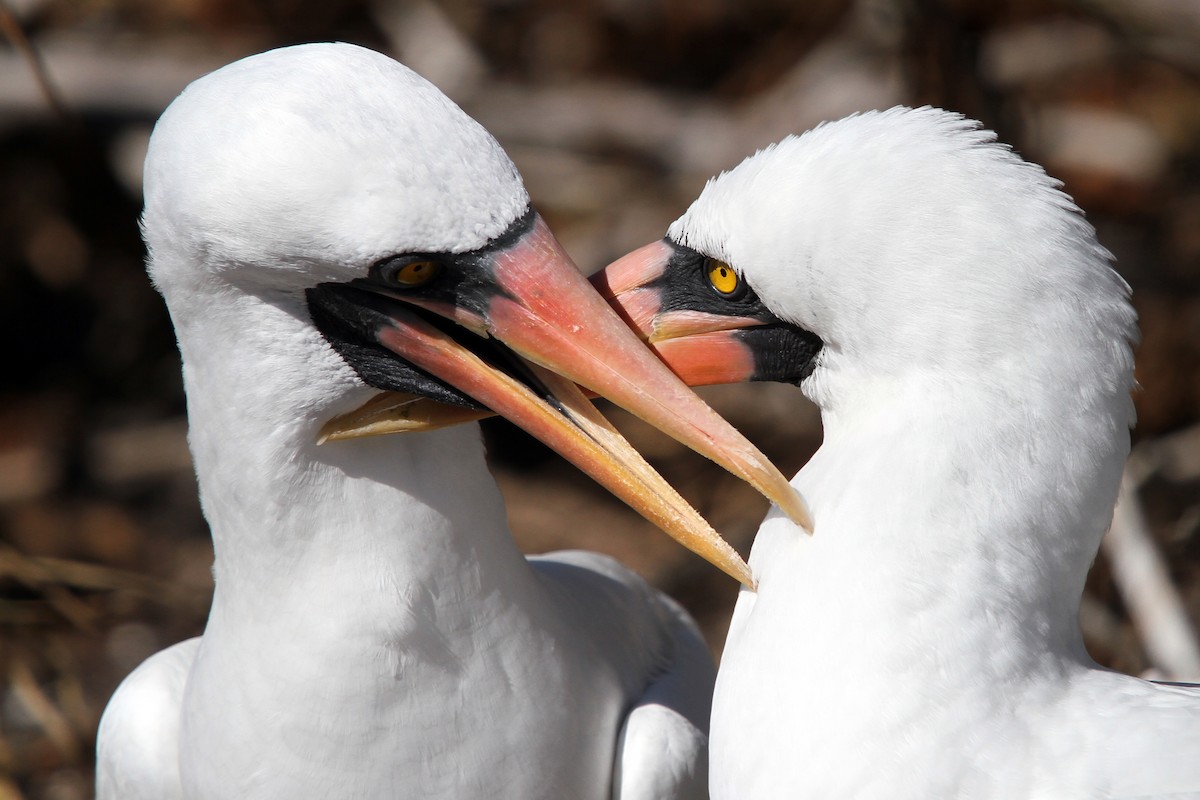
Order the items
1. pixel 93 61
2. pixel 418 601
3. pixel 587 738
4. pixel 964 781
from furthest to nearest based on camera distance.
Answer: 1. pixel 93 61
2. pixel 587 738
3. pixel 418 601
4. pixel 964 781

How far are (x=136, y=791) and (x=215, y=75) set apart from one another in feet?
4.79

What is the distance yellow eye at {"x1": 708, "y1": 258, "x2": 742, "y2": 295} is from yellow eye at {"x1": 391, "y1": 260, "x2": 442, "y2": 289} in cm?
45

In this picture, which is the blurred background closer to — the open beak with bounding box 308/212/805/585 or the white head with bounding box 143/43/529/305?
the open beak with bounding box 308/212/805/585

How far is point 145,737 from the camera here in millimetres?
2773

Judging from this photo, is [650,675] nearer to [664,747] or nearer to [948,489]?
[664,747]

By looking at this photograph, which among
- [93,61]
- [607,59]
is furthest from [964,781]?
[607,59]

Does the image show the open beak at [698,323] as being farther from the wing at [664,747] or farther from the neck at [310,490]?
the wing at [664,747]

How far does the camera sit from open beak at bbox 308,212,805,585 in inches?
83.5

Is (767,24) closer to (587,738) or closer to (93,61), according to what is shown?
(93,61)

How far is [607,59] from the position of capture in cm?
664

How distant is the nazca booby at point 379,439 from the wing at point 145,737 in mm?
96

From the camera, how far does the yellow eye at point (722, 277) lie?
2248 millimetres

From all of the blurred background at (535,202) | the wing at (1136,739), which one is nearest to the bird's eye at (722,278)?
the wing at (1136,739)

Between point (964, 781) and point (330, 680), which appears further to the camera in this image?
point (330, 680)
